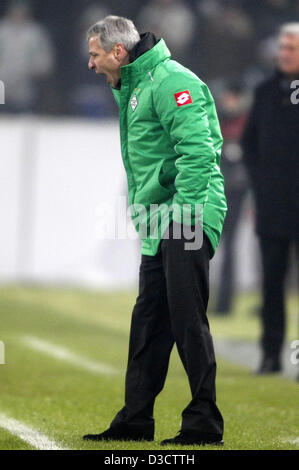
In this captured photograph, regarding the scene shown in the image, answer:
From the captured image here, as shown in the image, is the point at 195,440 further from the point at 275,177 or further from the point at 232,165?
the point at 232,165

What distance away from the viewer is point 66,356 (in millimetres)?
8961

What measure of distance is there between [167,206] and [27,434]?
133 centimetres

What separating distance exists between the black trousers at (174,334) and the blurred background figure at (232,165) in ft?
23.3

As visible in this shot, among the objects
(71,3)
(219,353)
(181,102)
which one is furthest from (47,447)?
(71,3)

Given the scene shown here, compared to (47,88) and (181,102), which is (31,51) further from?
(181,102)

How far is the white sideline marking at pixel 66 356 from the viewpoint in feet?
27.2

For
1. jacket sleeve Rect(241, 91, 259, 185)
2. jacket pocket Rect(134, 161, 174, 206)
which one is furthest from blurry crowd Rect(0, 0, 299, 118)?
jacket pocket Rect(134, 161, 174, 206)

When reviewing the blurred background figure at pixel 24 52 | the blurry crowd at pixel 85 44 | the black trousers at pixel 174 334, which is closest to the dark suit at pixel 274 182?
the black trousers at pixel 174 334

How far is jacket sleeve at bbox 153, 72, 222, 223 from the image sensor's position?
187 inches

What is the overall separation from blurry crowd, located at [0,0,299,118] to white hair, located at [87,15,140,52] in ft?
34.7

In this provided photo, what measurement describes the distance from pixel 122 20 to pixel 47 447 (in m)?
1.92

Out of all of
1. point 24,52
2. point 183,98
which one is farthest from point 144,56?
point 24,52

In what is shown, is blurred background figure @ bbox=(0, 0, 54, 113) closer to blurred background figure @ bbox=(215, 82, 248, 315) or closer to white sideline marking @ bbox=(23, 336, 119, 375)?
blurred background figure @ bbox=(215, 82, 248, 315)

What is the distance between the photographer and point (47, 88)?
1622cm
